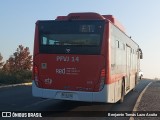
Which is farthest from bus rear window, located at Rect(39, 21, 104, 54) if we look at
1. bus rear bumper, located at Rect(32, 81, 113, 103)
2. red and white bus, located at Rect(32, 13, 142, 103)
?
bus rear bumper, located at Rect(32, 81, 113, 103)

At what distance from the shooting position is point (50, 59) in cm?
1405

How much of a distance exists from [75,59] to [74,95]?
4.22 feet

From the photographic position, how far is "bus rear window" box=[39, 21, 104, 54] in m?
13.7

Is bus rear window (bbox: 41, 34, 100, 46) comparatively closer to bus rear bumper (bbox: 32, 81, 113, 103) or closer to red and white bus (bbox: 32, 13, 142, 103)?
red and white bus (bbox: 32, 13, 142, 103)

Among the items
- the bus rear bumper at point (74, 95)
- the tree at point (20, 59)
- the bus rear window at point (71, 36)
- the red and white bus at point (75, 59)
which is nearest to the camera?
the bus rear bumper at point (74, 95)

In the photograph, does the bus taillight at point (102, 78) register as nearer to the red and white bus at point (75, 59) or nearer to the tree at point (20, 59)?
the red and white bus at point (75, 59)

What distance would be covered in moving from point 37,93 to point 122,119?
3.30m

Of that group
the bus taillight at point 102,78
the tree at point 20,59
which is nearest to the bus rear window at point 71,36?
the bus taillight at point 102,78

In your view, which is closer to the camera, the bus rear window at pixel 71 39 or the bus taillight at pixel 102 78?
the bus taillight at pixel 102 78

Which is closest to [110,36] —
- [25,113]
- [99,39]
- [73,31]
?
[99,39]

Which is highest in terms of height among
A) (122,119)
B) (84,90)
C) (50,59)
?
(50,59)

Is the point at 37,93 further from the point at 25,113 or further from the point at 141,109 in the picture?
the point at 141,109

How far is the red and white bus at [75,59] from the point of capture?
1353cm

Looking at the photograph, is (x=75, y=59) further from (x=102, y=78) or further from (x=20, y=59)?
(x=20, y=59)
